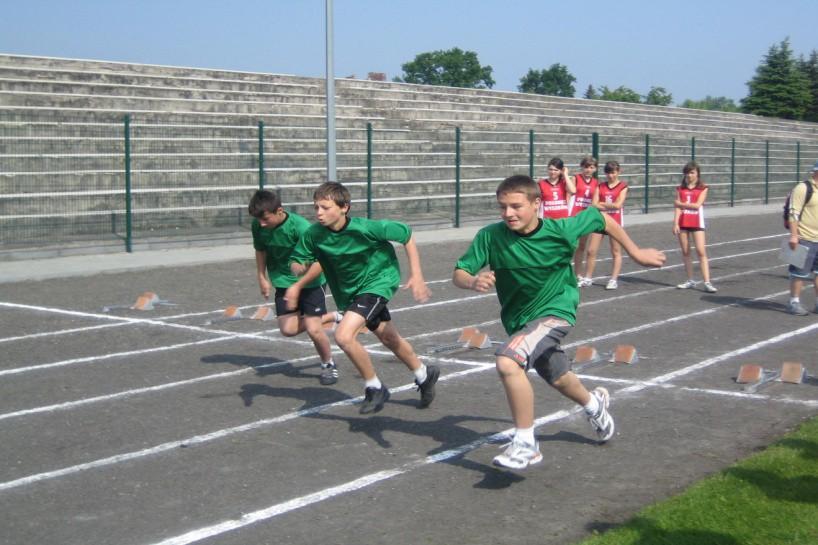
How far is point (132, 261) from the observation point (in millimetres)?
18266

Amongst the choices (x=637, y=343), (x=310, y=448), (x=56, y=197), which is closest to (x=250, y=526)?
(x=310, y=448)

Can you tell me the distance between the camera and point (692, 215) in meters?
14.6

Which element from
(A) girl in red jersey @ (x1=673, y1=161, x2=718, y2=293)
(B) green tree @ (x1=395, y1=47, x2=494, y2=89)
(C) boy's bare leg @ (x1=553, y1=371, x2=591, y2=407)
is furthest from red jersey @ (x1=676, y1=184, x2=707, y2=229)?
(B) green tree @ (x1=395, y1=47, x2=494, y2=89)

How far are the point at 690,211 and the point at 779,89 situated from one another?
2296 inches

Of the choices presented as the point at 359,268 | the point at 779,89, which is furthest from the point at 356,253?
the point at 779,89

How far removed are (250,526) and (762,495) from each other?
270 centimetres

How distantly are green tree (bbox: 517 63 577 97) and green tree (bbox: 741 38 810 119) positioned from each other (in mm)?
37698

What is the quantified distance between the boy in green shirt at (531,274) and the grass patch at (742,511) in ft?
2.85

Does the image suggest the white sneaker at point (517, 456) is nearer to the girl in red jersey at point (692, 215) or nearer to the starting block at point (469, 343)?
the starting block at point (469, 343)

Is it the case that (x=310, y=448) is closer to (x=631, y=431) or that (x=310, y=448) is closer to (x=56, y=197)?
(x=631, y=431)

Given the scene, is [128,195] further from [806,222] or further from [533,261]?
[533,261]

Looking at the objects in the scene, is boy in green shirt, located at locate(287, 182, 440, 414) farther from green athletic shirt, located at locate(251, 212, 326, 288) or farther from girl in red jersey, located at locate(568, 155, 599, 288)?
girl in red jersey, located at locate(568, 155, 599, 288)

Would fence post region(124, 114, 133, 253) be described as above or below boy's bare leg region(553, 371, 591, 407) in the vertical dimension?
above

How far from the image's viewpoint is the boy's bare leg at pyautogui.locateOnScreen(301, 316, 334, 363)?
858cm
